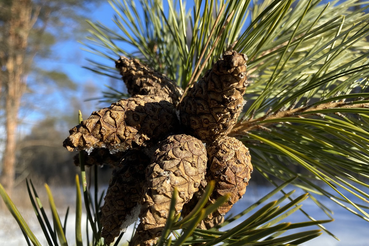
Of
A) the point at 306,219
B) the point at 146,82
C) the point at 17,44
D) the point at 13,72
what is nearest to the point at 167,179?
the point at 146,82

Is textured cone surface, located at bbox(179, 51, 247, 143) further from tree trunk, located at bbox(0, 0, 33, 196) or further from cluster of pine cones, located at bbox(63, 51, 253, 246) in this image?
tree trunk, located at bbox(0, 0, 33, 196)

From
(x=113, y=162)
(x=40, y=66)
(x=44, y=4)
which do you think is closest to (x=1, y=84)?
(x=40, y=66)

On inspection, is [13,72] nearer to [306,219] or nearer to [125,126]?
[306,219]

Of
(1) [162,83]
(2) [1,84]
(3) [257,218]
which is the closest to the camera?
(3) [257,218]

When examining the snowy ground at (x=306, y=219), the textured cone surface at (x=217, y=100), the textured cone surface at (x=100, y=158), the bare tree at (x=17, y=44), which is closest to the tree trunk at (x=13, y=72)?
the bare tree at (x=17, y=44)

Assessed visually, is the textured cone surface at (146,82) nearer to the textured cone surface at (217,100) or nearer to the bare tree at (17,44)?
the textured cone surface at (217,100)

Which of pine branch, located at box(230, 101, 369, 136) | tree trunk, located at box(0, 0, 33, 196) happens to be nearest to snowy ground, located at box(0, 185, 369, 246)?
tree trunk, located at box(0, 0, 33, 196)

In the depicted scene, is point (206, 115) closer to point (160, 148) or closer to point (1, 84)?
point (160, 148)

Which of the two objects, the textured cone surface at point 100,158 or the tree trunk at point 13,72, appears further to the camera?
the tree trunk at point 13,72
